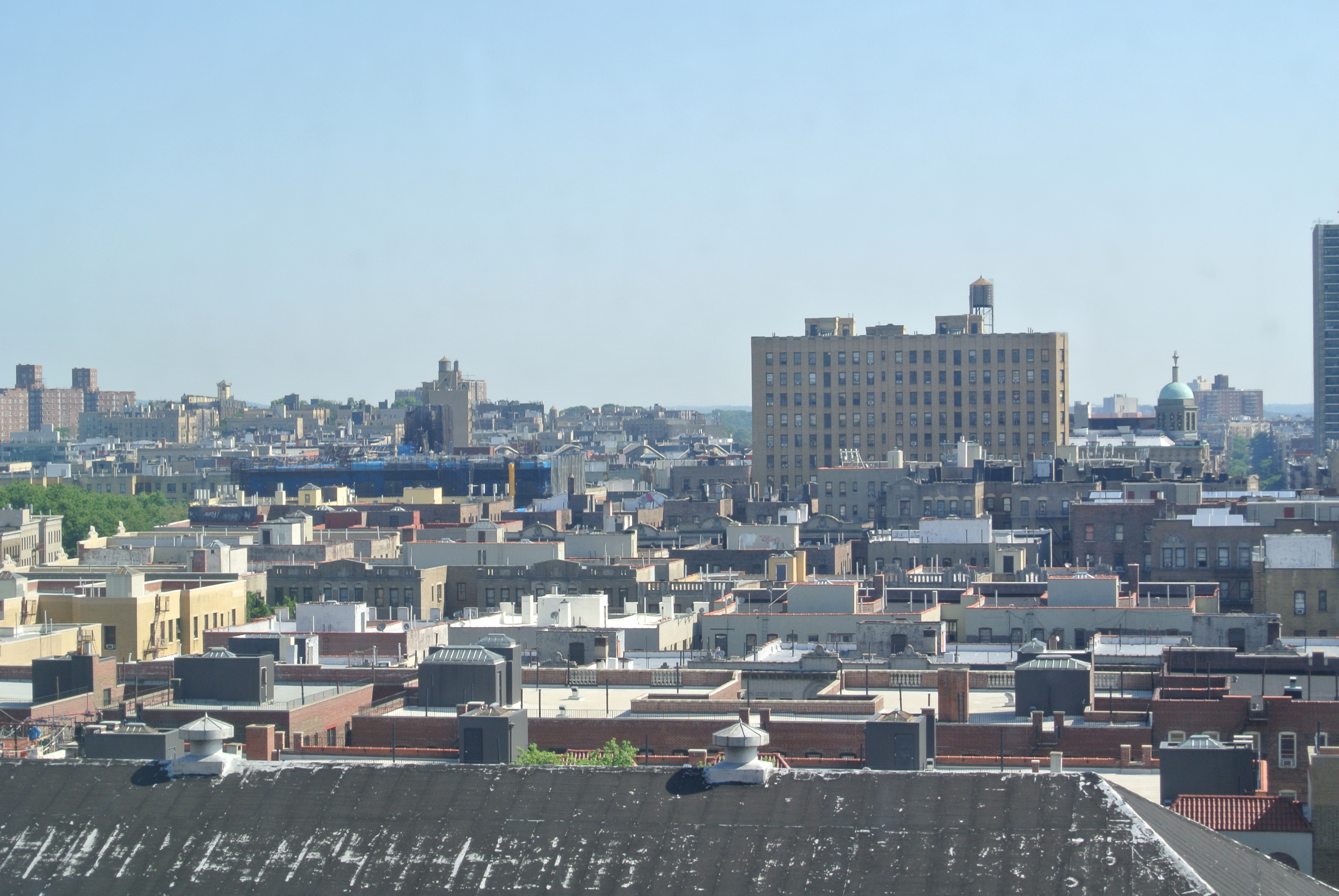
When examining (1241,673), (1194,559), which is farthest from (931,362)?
(1241,673)

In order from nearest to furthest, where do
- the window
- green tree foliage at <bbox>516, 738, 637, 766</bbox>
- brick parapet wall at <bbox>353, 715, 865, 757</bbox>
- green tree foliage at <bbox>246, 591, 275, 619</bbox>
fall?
green tree foliage at <bbox>516, 738, 637, 766</bbox> → brick parapet wall at <bbox>353, 715, 865, 757</bbox> → the window → green tree foliage at <bbox>246, 591, 275, 619</bbox>

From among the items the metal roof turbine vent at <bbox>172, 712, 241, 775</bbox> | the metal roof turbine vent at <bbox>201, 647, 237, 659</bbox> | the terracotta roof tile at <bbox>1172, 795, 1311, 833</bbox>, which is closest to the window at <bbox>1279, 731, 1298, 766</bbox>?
the terracotta roof tile at <bbox>1172, 795, 1311, 833</bbox>

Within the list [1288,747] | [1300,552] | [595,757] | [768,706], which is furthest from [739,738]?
[1300,552]

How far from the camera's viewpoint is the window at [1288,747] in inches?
2287

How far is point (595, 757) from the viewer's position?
52500 millimetres

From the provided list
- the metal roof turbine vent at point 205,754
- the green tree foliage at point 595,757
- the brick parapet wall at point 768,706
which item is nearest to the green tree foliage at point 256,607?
the brick parapet wall at point 768,706

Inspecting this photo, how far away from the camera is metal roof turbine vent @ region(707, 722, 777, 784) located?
3359 centimetres

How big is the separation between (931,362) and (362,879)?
15863 centimetres

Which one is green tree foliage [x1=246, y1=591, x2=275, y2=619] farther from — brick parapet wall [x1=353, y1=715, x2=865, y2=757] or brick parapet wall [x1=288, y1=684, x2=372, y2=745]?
brick parapet wall [x1=353, y1=715, x2=865, y2=757]

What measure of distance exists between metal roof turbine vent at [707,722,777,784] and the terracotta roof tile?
12.0m

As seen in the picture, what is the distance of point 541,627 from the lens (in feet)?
279

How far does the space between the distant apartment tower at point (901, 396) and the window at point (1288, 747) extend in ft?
413

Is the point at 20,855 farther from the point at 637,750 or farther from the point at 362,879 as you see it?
the point at 637,750

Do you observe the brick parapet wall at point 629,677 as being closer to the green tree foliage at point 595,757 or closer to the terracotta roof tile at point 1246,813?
the green tree foliage at point 595,757
